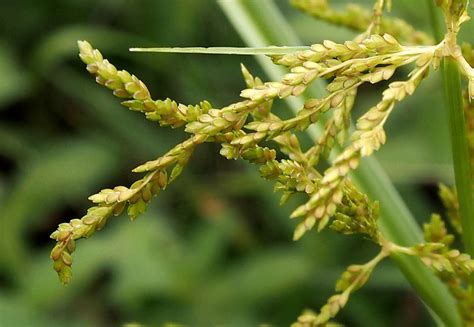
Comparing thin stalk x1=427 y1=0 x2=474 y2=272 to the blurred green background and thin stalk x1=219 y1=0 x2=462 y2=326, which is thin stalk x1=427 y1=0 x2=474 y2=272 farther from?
the blurred green background

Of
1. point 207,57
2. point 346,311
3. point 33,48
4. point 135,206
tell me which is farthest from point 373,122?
point 33,48

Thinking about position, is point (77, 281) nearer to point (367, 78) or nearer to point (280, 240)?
point (280, 240)

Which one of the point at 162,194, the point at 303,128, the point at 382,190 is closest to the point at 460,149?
the point at 303,128

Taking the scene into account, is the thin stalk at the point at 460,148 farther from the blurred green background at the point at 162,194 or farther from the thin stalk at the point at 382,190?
the blurred green background at the point at 162,194

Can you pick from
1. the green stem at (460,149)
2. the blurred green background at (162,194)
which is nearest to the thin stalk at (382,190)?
the green stem at (460,149)

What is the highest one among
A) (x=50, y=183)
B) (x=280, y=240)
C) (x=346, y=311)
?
(x=50, y=183)

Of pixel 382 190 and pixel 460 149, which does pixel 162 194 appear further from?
pixel 460 149

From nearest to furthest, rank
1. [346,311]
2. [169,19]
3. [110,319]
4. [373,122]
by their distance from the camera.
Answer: [373,122] → [346,311] → [110,319] → [169,19]
